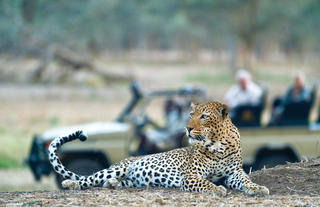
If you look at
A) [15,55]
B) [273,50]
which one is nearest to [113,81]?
[15,55]

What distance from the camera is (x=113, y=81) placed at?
34.2 m

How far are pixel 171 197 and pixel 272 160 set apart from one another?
549cm

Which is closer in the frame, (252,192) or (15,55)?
(252,192)

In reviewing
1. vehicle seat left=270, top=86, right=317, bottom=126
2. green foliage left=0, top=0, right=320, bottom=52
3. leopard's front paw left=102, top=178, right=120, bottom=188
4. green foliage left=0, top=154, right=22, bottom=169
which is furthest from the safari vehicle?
green foliage left=0, top=0, right=320, bottom=52

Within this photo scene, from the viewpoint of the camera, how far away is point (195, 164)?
623 cm

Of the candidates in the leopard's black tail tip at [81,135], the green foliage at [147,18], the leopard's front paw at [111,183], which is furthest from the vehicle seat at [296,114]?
the green foliage at [147,18]

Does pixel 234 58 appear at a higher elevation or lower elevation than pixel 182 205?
higher

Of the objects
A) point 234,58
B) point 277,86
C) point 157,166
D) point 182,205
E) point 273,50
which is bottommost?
point 182,205

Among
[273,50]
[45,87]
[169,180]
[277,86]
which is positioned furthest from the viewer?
[273,50]

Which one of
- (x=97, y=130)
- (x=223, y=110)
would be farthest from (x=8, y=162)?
(x=223, y=110)

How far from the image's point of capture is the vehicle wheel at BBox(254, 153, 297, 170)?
10688 mm

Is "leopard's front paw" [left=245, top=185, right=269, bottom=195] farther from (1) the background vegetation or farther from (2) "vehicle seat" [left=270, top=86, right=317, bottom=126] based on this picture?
(1) the background vegetation

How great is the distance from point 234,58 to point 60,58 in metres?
21.1

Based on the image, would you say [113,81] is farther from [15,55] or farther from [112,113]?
[112,113]
